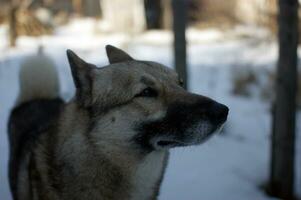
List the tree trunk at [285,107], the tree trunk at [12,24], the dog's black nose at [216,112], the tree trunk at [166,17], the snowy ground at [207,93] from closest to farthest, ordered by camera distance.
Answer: the dog's black nose at [216,112] < the tree trunk at [285,107] < the snowy ground at [207,93] < the tree trunk at [12,24] < the tree trunk at [166,17]

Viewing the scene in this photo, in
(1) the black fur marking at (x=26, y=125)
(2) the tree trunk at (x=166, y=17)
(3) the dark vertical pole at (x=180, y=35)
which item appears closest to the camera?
(1) the black fur marking at (x=26, y=125)

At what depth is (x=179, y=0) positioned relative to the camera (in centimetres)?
561

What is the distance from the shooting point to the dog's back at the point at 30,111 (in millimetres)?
3383

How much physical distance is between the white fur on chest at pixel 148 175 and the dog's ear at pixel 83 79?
18.0 inches

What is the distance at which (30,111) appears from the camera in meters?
4.02

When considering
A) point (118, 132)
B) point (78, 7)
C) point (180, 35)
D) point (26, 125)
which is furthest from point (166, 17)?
point (118, 132)

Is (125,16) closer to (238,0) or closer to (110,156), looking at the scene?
(238,0)

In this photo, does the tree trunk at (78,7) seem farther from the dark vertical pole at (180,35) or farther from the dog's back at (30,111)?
the dog's back at (30,111)

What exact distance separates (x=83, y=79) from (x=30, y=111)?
1283 millimetres

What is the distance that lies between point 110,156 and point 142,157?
175mm

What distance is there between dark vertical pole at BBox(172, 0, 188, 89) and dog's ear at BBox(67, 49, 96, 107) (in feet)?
9.49

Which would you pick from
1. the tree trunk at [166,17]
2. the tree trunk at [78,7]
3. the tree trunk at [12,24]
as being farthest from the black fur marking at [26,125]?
the tree trunk at [78,7]

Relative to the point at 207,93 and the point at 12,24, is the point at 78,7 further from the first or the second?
the point at 207,93

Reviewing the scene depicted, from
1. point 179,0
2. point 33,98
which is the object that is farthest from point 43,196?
point 179,0
